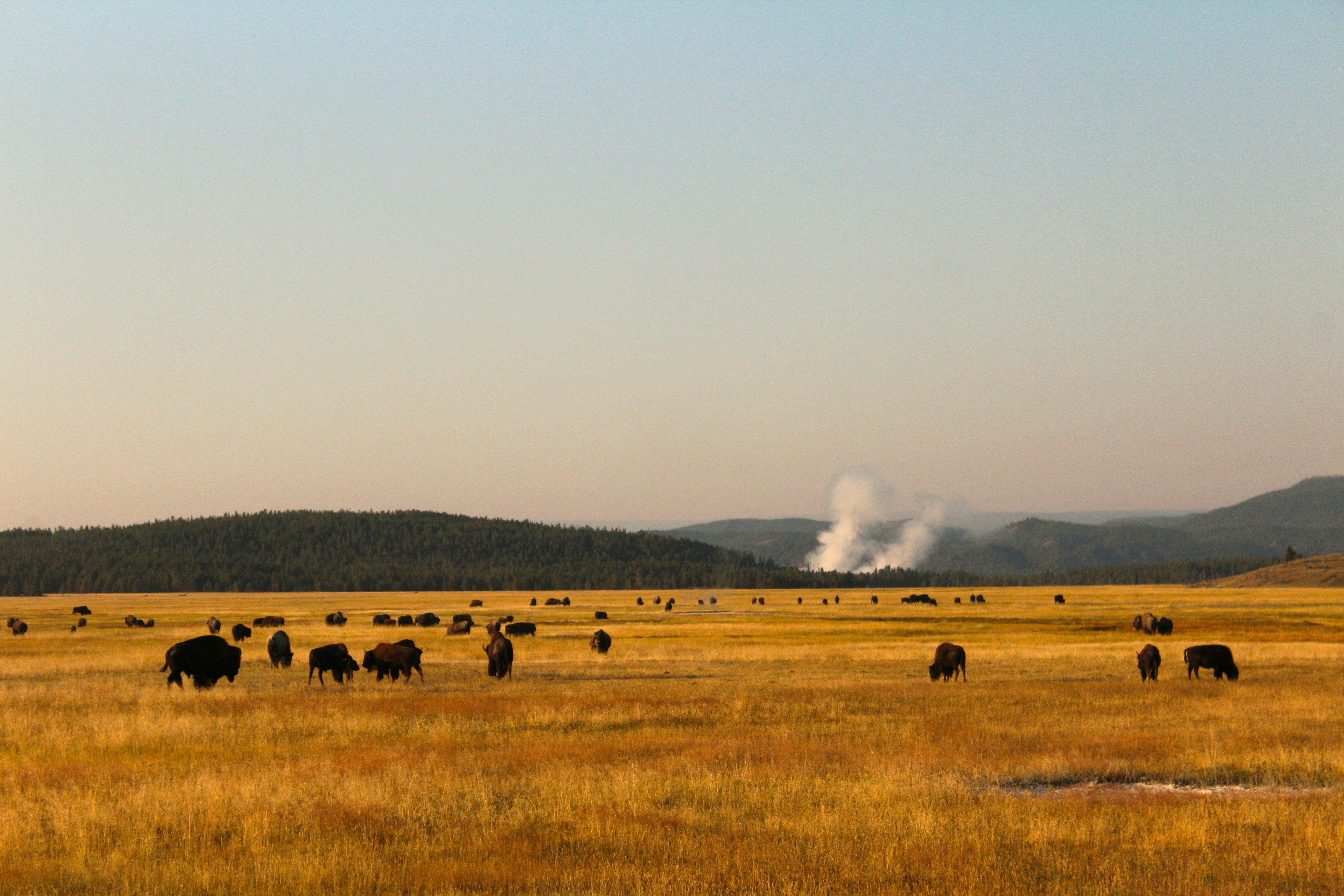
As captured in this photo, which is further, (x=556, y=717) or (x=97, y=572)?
(x=97, y=572)

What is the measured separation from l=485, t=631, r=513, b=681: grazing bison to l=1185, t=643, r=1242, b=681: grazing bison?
20.1 metres

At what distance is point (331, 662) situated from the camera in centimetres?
3198

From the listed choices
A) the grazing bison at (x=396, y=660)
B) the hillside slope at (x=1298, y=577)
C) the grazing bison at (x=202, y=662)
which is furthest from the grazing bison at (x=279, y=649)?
the hillside slope at (x=1298, y=577)

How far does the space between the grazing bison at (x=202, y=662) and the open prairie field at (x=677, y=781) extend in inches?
17.8

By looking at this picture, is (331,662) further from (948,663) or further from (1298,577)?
(1298,577)

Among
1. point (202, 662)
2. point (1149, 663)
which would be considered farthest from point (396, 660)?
point (1149, 663)

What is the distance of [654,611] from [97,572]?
144 metres

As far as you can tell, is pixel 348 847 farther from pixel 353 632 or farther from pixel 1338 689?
pixel 353 632

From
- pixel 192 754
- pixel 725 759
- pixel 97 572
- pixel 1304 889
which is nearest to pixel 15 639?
pixel 192 754

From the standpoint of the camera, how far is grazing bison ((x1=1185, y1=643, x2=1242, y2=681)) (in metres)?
33.2

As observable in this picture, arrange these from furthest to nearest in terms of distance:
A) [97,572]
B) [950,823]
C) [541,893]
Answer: [97,572], [950,823], [541,893]

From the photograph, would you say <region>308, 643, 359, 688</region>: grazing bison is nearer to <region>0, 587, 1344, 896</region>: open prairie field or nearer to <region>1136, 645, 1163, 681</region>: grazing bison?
<region>0, 587, 1344, 896</region>: open prairie field

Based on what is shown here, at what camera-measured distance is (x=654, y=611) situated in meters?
98.1

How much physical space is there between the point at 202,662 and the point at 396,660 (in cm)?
521
